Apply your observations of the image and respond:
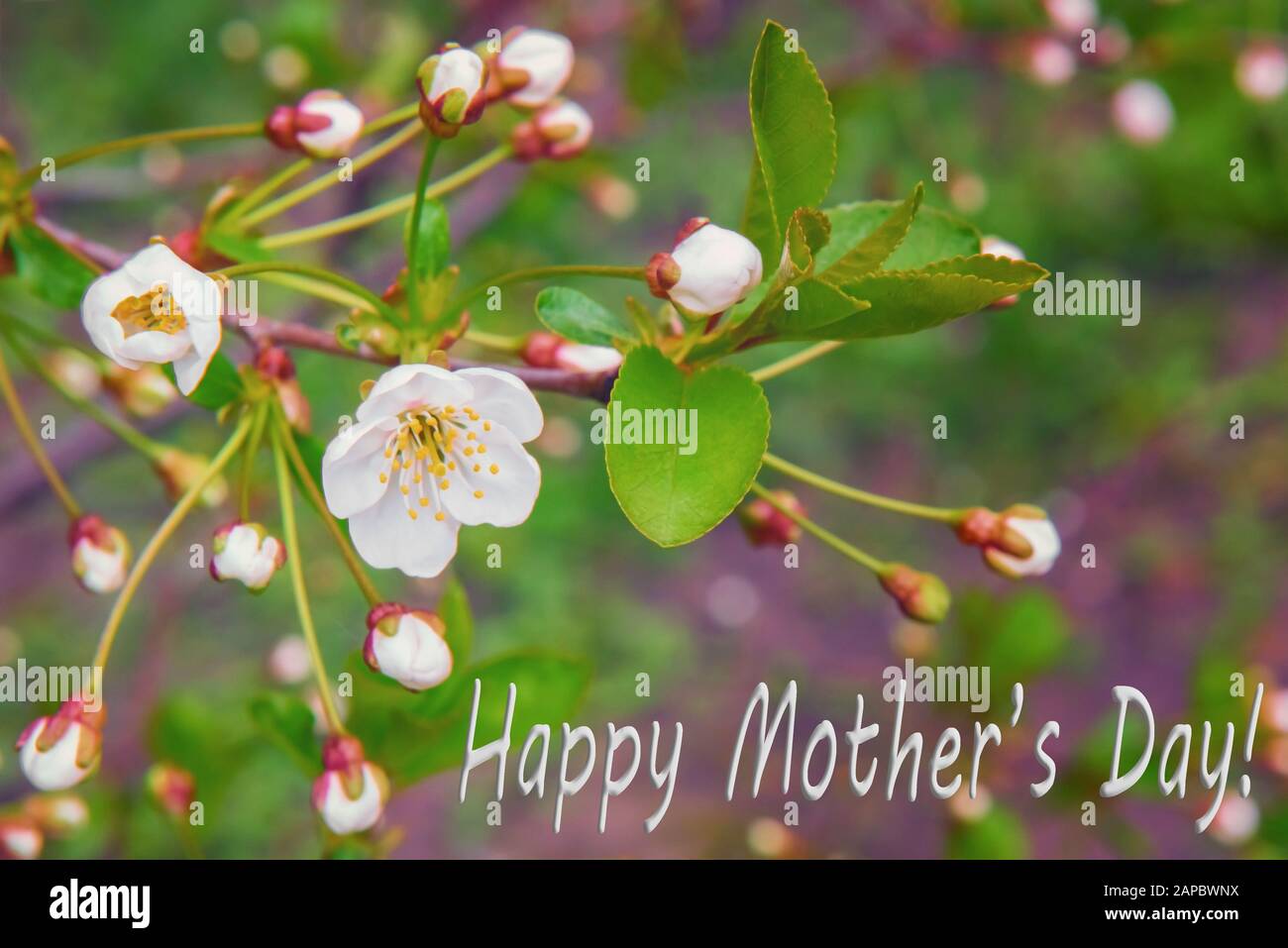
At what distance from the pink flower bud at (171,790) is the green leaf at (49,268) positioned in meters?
0.67

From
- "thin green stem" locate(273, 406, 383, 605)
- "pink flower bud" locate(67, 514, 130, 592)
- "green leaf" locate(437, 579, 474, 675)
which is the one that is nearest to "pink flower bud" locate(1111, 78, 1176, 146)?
"green leaf" locate(437, 579, 474, 675)

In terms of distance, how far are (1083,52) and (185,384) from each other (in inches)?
65.7

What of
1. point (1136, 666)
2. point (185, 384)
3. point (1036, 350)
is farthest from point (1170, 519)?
point (185, 384)

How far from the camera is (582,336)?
37.1 inches

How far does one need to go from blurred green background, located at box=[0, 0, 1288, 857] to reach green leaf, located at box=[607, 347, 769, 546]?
4.28 feet

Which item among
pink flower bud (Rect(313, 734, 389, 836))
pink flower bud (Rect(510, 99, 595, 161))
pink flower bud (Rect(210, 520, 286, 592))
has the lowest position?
pink flower bud (Rect(313, 734, 389, 836))

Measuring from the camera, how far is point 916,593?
1.07 m

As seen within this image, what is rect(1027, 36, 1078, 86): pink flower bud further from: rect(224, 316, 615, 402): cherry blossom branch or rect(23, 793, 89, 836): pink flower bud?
rect(23, 793, 89, 836): pink flower bud

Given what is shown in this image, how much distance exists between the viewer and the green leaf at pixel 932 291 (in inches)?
30.6

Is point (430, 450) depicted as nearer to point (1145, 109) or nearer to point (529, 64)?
point (529, 64)

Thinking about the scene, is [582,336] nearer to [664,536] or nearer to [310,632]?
[664,536]

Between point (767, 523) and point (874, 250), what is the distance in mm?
344

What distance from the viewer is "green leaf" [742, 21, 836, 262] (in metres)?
0.84

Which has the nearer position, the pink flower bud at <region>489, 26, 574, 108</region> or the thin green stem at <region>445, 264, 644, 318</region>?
the thin green stem at <region>445, 264, 644, 318</region>
